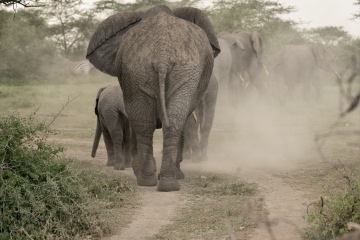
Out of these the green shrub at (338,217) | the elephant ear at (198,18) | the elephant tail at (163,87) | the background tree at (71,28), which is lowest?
the background tree at (71,28)

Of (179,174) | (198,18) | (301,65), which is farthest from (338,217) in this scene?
(301,65)

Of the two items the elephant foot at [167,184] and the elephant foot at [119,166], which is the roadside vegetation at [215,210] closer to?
the elephant foot at [167,184]

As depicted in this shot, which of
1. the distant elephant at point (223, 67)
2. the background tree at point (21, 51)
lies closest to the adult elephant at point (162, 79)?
the distant elephant at point (223, 67)

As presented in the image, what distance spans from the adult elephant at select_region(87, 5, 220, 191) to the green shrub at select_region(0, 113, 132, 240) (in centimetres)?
130

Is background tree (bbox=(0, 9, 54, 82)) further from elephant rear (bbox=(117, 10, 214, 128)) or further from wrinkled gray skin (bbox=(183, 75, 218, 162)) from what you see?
elephant rear (bbox=(117, 10, 214, 128))

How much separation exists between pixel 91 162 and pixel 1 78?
17.8 metres

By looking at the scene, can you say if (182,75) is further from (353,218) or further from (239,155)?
(239,155)

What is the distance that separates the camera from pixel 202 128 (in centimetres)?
916

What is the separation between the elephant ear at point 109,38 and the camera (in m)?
6.94

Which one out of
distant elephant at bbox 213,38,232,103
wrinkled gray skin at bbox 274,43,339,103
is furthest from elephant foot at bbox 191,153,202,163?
wrinkled gray skin at bbox 274,43,339,103

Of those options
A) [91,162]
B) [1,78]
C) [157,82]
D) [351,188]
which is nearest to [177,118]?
[157,82]

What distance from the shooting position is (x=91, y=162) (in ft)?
27.4

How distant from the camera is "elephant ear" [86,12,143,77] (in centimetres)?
694

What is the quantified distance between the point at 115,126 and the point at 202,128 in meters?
1.82
